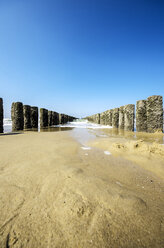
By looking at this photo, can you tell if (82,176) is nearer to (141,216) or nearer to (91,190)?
(91,190)

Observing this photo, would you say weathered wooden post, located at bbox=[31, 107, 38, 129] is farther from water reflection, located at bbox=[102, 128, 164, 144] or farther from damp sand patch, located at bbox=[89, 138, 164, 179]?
damp sand patch, located at bbox=[89, 138, 164, 179]

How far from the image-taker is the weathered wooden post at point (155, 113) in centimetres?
601

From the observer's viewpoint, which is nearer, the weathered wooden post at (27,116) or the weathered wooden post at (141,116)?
the weathered wooden post at (141,116)

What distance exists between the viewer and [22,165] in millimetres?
1688

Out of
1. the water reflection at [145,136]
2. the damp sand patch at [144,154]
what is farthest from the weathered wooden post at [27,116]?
the damp sand patch at [144,154]

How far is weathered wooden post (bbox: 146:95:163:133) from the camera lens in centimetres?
601

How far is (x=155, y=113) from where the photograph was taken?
239 inches

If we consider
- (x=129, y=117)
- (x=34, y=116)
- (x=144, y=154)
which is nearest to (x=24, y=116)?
(x=34, y=116)

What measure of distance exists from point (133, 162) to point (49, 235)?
1.74 meters

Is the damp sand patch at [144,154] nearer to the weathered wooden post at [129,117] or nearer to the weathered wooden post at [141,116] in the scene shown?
the weathered wooden post at [141,116]

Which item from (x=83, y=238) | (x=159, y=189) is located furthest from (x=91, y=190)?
(x=159, y=189)

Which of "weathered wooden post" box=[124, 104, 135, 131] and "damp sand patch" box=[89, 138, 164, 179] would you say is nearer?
"damp sand patch" box=[89, 138, 164, 179]

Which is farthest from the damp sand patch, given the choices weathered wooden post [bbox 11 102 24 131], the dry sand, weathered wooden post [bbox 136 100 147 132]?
weathered wooden post [bbox 11 102 24 131]

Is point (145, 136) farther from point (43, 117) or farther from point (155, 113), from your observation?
point (43, 117)
